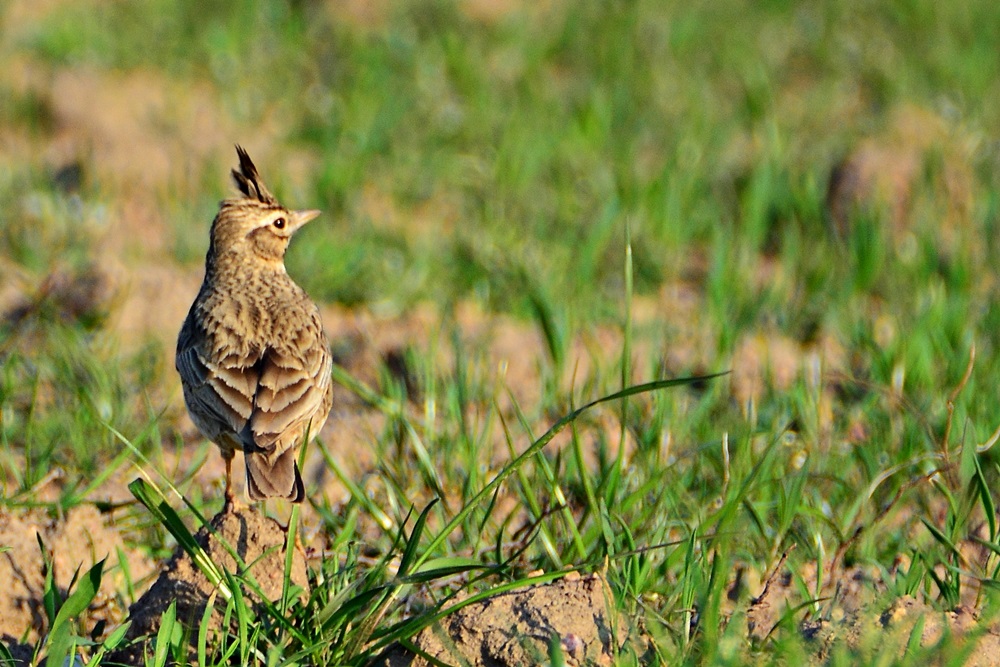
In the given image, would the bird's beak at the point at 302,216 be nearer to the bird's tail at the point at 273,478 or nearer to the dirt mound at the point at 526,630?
the bird's tail at the point at 273,478

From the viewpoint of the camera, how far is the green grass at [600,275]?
12.2 feet

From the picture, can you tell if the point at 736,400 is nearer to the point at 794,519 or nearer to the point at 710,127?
the point at 794,519

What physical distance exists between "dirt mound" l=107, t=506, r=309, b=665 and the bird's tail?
7 cm

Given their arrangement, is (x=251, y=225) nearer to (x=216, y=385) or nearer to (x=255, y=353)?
(x=255, y=353)

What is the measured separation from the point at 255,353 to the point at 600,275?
9.37ft

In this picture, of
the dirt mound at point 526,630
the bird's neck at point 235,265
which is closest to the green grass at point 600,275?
the dirt mound at point 526,630

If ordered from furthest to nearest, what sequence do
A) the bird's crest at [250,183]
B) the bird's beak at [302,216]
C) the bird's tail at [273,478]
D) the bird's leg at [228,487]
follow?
the bird's beak at [302,216]
the bird's crest at [250,183]
the bird's leg at [228,487]
the bird's tail at [273,478]

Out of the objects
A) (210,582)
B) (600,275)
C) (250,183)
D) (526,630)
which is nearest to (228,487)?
(210,582)

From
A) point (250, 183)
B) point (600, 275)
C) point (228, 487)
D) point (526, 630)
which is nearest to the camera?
point (526, 630)

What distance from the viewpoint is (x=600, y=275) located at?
21.6 ft

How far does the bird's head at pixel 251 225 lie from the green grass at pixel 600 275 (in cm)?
59

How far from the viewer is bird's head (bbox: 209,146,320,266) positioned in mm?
4582

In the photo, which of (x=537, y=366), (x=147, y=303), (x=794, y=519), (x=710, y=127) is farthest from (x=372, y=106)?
(x=794, y=519)

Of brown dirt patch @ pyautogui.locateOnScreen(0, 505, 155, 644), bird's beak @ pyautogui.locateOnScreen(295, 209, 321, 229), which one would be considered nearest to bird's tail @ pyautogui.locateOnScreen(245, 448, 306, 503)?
brown dirt patch @ pyautogui.locateOnScreen(0, 505, 155, 644)
